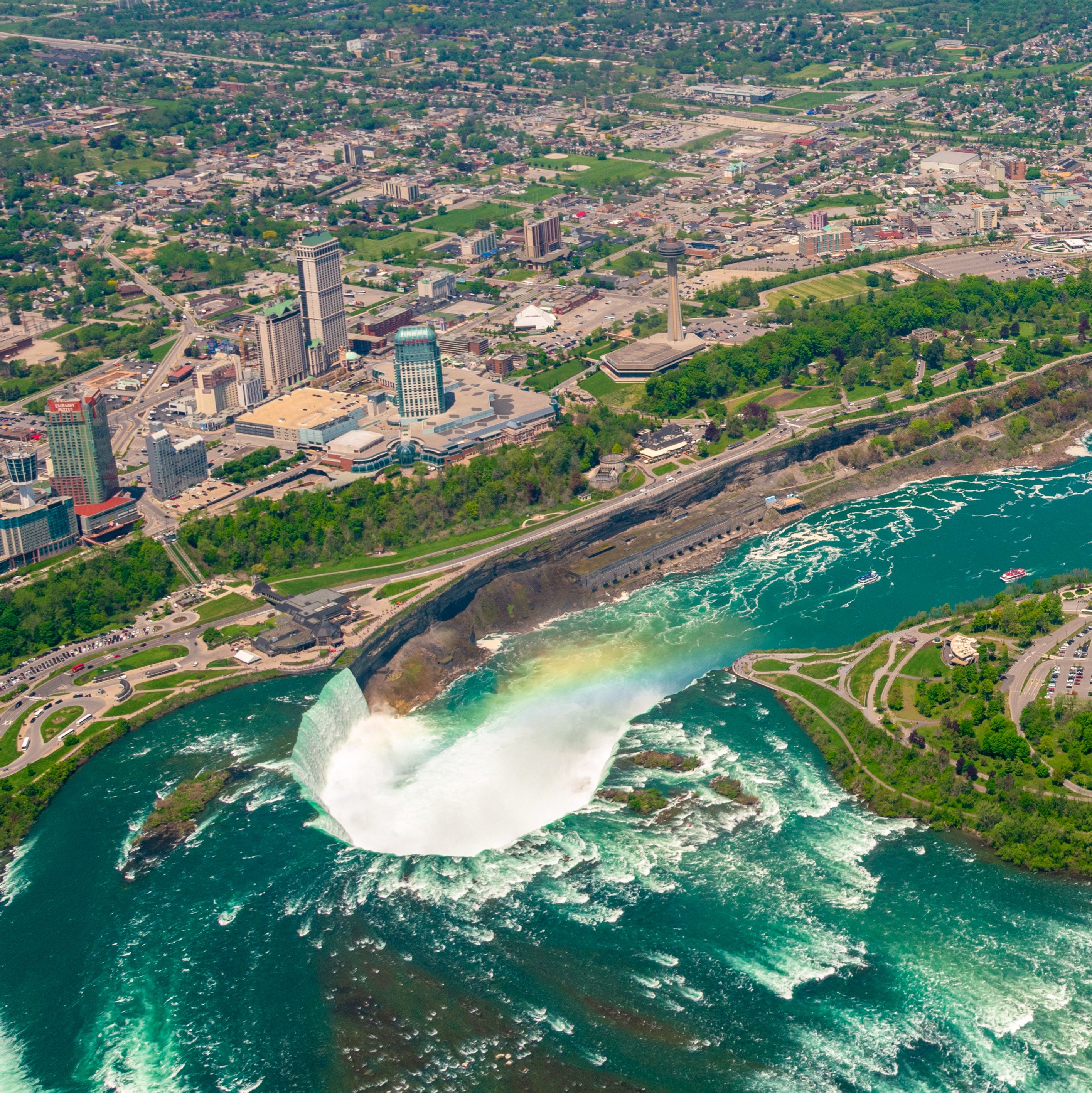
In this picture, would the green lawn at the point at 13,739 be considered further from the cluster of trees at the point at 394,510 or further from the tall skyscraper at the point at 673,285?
the tall skyscraper at the point at 673,285

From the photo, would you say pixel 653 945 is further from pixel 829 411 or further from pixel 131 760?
pixel 829 411

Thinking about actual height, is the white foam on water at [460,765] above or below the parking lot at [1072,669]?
below

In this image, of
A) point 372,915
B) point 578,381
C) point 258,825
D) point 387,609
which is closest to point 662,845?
point 372,915

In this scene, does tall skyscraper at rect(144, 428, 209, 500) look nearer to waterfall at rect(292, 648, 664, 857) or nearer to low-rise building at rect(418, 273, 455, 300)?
waterfall at rect(292, 648, 664, 857)

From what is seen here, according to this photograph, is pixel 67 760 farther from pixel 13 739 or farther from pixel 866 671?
pixel 866 671

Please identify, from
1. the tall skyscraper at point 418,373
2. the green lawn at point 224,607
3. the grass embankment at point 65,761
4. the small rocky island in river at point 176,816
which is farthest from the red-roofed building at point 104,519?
the small rocky island in river at point 176,816

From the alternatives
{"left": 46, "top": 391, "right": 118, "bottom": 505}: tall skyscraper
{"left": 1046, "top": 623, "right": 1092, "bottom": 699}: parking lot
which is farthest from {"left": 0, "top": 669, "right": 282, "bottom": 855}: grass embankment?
{"left": 1046, "top": 623, "right": 1092, "bottom": 699}: parking lot
